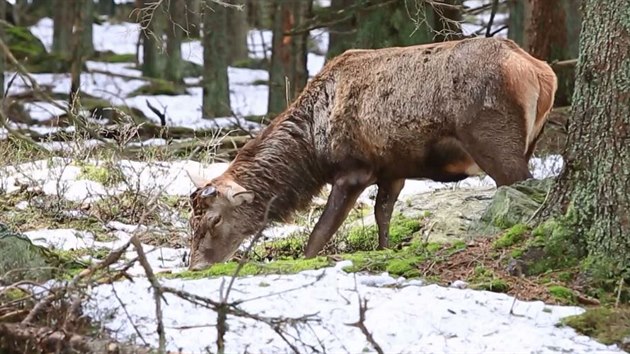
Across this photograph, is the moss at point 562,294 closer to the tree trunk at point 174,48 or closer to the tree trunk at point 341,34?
the tree trunk at point 341,34

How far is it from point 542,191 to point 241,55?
25.5m

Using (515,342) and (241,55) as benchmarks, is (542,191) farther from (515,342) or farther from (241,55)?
(241,55)

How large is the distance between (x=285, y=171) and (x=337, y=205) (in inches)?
23.0

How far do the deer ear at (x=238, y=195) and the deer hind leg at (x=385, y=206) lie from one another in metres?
1.07

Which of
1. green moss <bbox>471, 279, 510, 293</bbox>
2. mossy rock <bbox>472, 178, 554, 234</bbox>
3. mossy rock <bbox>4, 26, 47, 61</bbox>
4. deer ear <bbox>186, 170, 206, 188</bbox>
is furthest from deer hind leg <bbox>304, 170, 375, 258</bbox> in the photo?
mossy rock <bbox>4, 26, 47, 61</bbox>

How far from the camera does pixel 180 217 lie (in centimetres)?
997

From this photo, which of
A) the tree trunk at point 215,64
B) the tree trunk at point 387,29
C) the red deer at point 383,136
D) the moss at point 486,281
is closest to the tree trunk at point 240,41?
the tree trunk at point 215,64

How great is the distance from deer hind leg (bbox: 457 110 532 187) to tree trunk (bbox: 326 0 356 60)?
605 centimetres

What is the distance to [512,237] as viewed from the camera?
6.43 metres

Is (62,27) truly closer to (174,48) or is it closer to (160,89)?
(174,48)

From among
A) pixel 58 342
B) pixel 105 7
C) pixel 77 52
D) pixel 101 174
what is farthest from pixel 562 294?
pixel 105 7

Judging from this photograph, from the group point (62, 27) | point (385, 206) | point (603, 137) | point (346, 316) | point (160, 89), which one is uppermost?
point (603, 137)

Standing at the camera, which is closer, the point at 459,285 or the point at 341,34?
the point at 459,285

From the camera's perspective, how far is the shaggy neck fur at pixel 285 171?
28.5 ft
